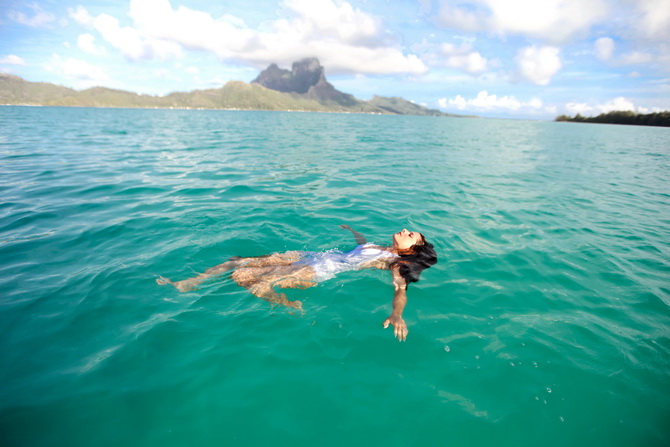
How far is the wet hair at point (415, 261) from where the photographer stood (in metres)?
5.98

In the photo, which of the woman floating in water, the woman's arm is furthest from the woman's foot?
the woman's arm

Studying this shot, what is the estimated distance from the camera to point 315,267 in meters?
6.59

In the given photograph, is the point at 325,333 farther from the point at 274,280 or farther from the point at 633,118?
the point at 633,118

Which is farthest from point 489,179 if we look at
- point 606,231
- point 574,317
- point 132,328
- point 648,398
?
point 132,328

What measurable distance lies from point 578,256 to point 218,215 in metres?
11.3

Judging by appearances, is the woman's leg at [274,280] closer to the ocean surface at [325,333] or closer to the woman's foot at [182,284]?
the ocean surface at [325,333]

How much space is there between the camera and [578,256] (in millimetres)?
8055

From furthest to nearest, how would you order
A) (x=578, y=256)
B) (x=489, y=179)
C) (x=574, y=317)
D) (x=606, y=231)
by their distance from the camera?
1. (x=489, y=179)
2. (x=606, y=231)
3. (x=578, y=256)
4. (x=574, y=317)

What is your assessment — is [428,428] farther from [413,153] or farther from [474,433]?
[413,153]

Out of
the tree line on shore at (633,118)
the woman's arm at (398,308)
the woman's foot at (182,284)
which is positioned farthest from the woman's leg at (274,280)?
the tree line on shore at (633,118)

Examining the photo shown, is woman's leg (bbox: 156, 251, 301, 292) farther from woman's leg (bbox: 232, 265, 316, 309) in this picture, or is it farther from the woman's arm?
the woman's arm

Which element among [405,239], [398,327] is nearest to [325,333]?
[398,327]

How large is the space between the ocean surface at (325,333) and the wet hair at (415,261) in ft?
1.97

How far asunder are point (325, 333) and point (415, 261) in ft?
8.81
